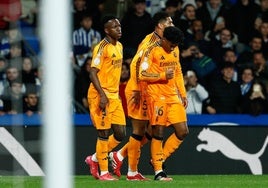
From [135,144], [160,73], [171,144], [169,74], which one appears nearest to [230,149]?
[171,144]

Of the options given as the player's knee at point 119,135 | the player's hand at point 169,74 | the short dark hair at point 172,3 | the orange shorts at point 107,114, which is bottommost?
the player's knee at point 119,135

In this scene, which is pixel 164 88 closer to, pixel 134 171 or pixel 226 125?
pixel 134 171

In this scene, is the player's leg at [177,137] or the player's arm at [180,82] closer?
the player's leg at [177,137]

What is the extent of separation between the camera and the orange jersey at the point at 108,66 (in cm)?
1138

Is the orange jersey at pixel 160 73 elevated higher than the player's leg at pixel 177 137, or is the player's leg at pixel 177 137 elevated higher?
the orange jersey at pixel 160 73

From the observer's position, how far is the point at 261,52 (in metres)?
15.7

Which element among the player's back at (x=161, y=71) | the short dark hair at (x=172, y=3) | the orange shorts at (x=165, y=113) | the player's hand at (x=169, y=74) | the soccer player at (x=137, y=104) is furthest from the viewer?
the short dark hair at (x=172, y=3)

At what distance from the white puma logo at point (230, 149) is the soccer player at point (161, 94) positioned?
2.92m

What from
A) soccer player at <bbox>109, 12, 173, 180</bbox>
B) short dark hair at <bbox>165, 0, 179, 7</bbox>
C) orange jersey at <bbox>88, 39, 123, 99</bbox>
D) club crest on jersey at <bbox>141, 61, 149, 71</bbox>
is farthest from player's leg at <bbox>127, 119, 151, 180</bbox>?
short dark hair at <bbox>165, 0, 179, 7</bbox>

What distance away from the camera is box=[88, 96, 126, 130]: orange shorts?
11.4 metres

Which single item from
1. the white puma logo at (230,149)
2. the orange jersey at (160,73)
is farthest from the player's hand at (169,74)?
the white puma logo at (230,149)

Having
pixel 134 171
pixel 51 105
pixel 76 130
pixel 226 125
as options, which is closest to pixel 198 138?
pixel 226 125

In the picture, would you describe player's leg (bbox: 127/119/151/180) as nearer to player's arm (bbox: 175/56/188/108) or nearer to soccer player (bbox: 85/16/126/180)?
Answer: soccer player (bbox: 85/16/126/180)

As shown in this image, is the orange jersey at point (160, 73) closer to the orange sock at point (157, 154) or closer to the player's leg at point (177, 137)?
the player's leg at point (177, 137)
